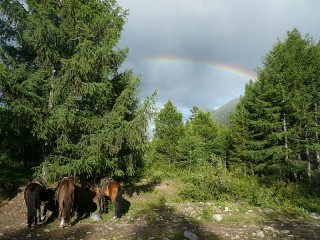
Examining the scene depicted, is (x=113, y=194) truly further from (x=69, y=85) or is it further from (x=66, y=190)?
(x=69, y=85)

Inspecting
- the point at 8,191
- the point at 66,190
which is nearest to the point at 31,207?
the point at 66,190

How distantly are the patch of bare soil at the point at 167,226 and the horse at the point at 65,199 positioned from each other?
1.16 ft

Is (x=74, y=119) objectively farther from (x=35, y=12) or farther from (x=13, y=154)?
(x=35, y=12)

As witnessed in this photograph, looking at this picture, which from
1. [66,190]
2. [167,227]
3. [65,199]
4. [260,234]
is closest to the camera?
[260,234]

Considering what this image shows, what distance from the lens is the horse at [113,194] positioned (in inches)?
496

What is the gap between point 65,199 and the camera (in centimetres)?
1102

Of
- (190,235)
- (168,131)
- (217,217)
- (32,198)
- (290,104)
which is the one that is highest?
(168,131)

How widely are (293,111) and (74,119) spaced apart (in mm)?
19616

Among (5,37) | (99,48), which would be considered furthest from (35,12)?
(99,48)

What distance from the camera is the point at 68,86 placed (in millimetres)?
12930

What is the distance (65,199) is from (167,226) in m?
4.14

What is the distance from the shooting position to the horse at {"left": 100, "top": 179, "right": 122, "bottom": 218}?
41.4 ft

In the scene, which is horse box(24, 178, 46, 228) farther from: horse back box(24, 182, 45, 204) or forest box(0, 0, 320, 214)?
Result: forest box(0, 0, 320, 214)

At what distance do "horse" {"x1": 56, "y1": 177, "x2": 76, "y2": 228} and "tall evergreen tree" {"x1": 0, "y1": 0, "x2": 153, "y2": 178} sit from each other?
4.08 feet
